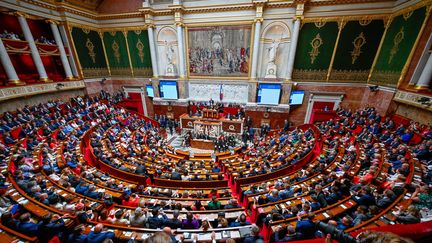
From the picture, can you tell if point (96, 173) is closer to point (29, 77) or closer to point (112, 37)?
point (29, 77)

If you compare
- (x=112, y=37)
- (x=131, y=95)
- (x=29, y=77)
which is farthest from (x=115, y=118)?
(x=112, y=37)

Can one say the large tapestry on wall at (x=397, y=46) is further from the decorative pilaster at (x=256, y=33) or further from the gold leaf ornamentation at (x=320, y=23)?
the decorative pilaster at (x=256, y=33)

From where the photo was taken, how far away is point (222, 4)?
1475 centimetres

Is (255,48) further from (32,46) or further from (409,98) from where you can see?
(32,46)

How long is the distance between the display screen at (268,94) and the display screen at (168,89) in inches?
333

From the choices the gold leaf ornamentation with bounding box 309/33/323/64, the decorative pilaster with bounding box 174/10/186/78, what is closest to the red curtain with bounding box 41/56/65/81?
the decorative pilaster with bounding box 174/10/186/78

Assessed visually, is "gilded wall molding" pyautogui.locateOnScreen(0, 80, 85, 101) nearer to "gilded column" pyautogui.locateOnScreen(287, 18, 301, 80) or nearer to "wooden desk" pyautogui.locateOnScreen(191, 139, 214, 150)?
"wooden desk" pyautogui.locateOnScreen(191, 139, 214, 150)

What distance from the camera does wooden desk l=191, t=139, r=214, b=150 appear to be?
13.4m

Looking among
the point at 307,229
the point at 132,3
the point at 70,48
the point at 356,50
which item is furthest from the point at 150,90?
the point at 356,50

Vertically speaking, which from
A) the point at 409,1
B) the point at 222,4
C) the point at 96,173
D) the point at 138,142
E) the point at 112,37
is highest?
the point at 222,4

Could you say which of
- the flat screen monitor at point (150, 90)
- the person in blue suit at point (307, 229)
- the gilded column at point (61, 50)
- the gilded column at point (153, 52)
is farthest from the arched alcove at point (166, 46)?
the person in blue suit at point (307, 229)

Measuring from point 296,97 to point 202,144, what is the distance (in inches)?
372

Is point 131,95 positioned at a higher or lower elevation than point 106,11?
lower

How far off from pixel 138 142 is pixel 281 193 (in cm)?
961
